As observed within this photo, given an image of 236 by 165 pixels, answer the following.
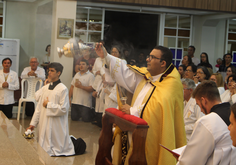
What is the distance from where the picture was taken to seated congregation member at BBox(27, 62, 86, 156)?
12.9 ft

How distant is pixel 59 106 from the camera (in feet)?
12.8

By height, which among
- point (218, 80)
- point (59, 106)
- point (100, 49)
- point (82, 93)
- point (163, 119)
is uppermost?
point (100, 49)

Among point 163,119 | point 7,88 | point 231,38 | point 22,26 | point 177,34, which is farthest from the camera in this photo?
point 22,26

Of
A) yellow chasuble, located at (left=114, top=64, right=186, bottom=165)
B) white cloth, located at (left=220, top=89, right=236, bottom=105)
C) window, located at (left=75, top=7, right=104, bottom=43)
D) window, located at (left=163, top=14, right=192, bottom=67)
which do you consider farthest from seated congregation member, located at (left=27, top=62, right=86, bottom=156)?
window, located at (left=163, top=14, right=192, bottom=67)

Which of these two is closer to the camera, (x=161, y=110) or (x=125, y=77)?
(x=161, y=110)

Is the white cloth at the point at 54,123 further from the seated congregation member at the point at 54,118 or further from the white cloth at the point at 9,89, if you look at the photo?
the white cloth at the point at 9,89

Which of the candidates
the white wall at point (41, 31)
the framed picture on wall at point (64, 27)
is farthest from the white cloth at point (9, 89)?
the white wall at point (41, 31)

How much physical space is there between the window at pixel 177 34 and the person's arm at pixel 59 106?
16.1ft

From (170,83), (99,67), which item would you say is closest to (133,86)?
(170,83)

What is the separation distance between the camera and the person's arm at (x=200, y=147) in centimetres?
152

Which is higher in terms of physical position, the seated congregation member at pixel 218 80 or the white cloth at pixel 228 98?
the seated congregation member at pixel 218 80

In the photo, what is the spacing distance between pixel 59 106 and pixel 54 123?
0.94 ft

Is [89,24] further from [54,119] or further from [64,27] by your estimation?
[54,119]

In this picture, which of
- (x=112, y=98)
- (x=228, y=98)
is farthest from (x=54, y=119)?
(x=228, y=98)
